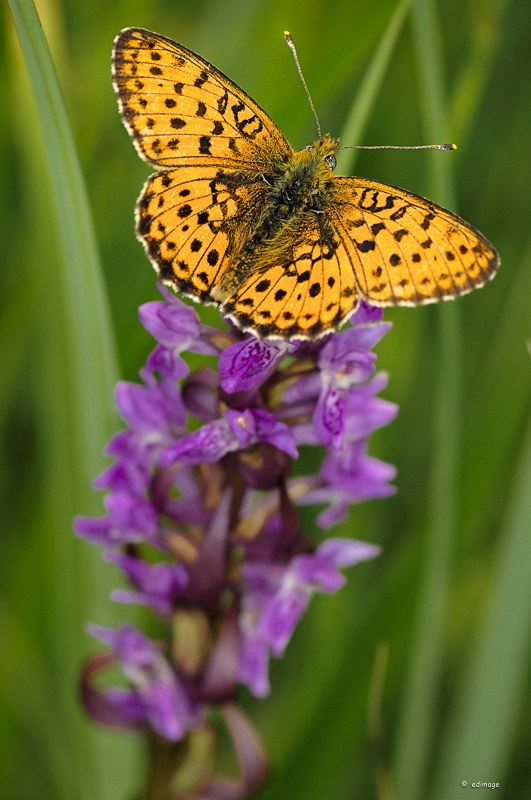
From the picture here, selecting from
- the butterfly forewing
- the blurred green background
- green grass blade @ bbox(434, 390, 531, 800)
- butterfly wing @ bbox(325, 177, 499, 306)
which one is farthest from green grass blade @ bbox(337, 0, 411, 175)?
green grass blade @ bbox(434, 390, 531, 800)

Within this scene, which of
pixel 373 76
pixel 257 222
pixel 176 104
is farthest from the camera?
pixel 257 222

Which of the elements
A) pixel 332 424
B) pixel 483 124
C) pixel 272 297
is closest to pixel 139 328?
pixel 272 297

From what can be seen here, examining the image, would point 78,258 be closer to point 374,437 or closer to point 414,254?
point 414,254

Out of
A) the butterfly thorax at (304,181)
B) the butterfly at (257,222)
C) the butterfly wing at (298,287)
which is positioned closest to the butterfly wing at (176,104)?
the butterfly at (257,222)

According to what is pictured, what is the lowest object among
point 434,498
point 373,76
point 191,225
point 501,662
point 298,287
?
point 501,662

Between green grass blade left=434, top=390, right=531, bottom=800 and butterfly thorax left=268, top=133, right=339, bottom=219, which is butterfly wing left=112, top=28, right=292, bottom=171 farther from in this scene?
green grass blade left=434, top=390, right=531, bottom=800

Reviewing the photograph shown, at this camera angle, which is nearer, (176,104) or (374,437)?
(176,104)

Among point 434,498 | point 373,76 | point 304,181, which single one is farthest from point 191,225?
point 434,498

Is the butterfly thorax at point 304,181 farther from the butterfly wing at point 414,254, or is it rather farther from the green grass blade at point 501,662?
the green grass blade at point 501,662
